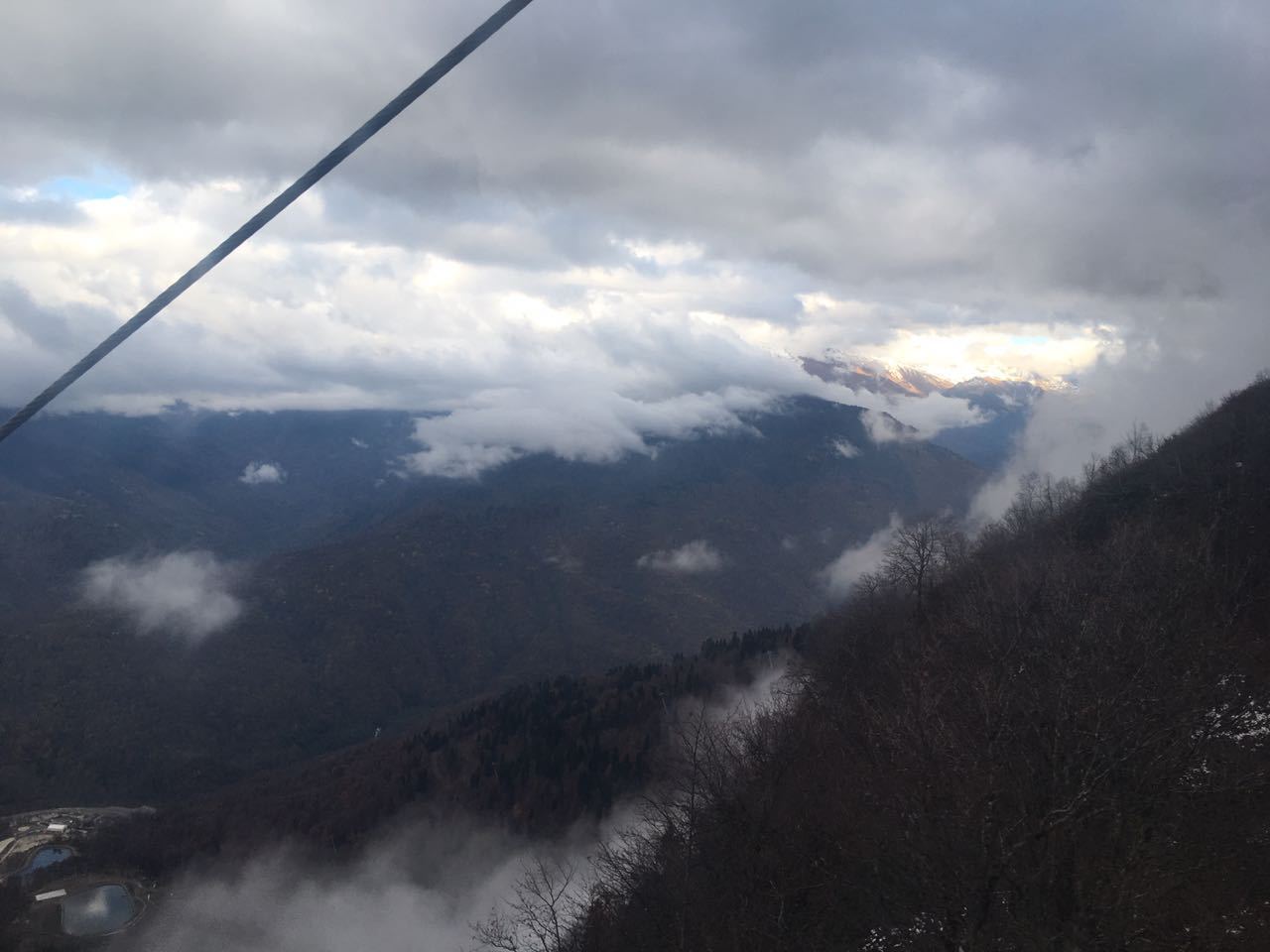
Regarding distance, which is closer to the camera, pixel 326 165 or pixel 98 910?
pixel 326 165

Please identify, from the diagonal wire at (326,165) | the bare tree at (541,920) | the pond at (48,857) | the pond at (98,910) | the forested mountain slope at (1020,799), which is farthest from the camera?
the pond at (48,857)

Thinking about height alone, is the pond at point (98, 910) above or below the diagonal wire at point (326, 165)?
below

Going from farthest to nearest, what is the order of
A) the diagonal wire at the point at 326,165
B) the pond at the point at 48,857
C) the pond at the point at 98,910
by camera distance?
the pond at the point at 48,857, the pond at the point at 98,910, the diagonal wire at the point at 326,165

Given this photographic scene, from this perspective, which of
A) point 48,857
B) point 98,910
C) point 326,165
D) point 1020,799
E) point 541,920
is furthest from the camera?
point 48,857

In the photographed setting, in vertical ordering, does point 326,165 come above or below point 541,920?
above

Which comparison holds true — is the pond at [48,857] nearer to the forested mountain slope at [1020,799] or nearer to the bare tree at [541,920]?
the bare tree at [541,920]

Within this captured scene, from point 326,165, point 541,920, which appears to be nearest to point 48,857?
point 541,920

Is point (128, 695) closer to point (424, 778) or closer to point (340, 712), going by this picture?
point (340, 712)

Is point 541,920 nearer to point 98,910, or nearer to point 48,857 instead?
point 98,910

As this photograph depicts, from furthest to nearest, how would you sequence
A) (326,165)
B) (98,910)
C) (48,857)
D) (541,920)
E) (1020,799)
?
1. (48,857)
2. (98,910)
3. (541,920)
4. (1020,799)
5. (326,165)

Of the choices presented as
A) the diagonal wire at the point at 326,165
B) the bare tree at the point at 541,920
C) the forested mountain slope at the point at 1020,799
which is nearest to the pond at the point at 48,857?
the bare tree at the point at 541,920
